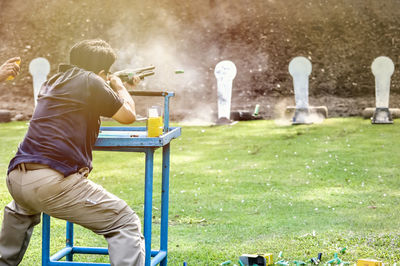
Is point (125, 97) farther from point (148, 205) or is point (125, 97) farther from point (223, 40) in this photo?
point (223, 40)

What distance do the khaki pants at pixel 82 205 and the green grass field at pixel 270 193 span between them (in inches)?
53.4

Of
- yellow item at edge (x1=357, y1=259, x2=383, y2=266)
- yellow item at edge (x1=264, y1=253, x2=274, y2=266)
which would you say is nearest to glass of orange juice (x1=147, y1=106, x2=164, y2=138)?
yellow item at edge (x1=264, y1=253, x2=274, y2=266)

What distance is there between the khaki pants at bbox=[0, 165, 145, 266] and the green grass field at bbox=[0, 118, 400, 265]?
1.36 meters

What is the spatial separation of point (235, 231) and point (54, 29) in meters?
16.9

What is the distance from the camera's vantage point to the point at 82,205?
2.99 m

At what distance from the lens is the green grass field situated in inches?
184

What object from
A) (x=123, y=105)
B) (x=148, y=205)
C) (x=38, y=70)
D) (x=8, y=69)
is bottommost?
(x=148, y=205)

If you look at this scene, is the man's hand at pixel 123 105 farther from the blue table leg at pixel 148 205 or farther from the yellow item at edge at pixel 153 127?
the blue table leg at pixel 148 205

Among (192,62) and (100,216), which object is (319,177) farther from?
(192,62)

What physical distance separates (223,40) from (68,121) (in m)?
16.8

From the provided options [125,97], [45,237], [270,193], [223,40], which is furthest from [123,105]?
[223,40]

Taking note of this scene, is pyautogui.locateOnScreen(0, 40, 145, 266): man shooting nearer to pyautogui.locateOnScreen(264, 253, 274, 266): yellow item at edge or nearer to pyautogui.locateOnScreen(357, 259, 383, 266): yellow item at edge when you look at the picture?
pyautogui.locateOnScreen(264, 253, 274, 266): yellow item at edge

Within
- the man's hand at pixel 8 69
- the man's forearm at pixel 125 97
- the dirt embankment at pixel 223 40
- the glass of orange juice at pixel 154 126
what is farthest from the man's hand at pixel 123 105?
the dirt embankment at pixel 223 40

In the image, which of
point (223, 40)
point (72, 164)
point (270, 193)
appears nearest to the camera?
point (72, 164)
